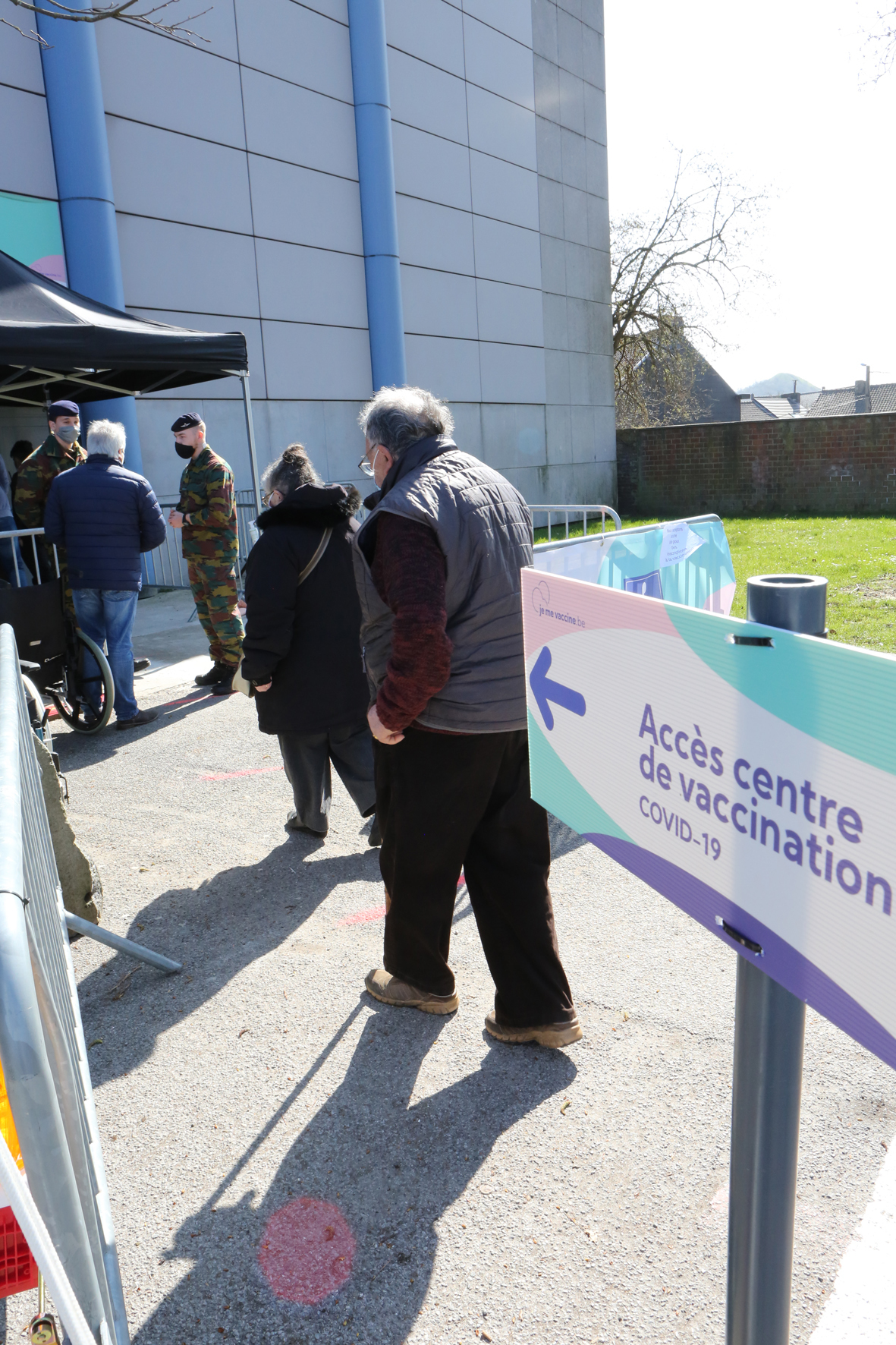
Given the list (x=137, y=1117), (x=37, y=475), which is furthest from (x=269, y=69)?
(x=137, y=1117)

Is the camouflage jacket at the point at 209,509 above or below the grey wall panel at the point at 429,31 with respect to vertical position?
below

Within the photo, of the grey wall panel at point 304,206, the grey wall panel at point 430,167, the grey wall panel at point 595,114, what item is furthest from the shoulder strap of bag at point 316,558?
the grey wall panel at point 595,114

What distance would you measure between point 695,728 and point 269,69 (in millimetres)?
14695

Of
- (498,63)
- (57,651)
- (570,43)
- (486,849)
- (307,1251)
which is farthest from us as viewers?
(570,43)

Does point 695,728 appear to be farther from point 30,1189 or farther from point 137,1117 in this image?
point 137,1117

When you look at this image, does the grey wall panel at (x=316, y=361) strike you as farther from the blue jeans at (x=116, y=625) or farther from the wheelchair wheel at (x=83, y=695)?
the wheelchair wheel at (x=83, y=695)

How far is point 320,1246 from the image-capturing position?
Result: 2.22m

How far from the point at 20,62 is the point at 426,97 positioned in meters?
7.59

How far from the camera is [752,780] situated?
44.9 inches

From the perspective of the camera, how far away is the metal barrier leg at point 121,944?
3.26 meters

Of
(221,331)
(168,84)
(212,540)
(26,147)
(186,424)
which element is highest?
(168,84)

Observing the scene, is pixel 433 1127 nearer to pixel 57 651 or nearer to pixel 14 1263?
pixel 14 1263

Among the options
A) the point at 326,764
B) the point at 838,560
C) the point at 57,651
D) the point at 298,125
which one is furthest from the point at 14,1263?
the point at 298,125

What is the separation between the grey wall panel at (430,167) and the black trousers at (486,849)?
14709 mm
